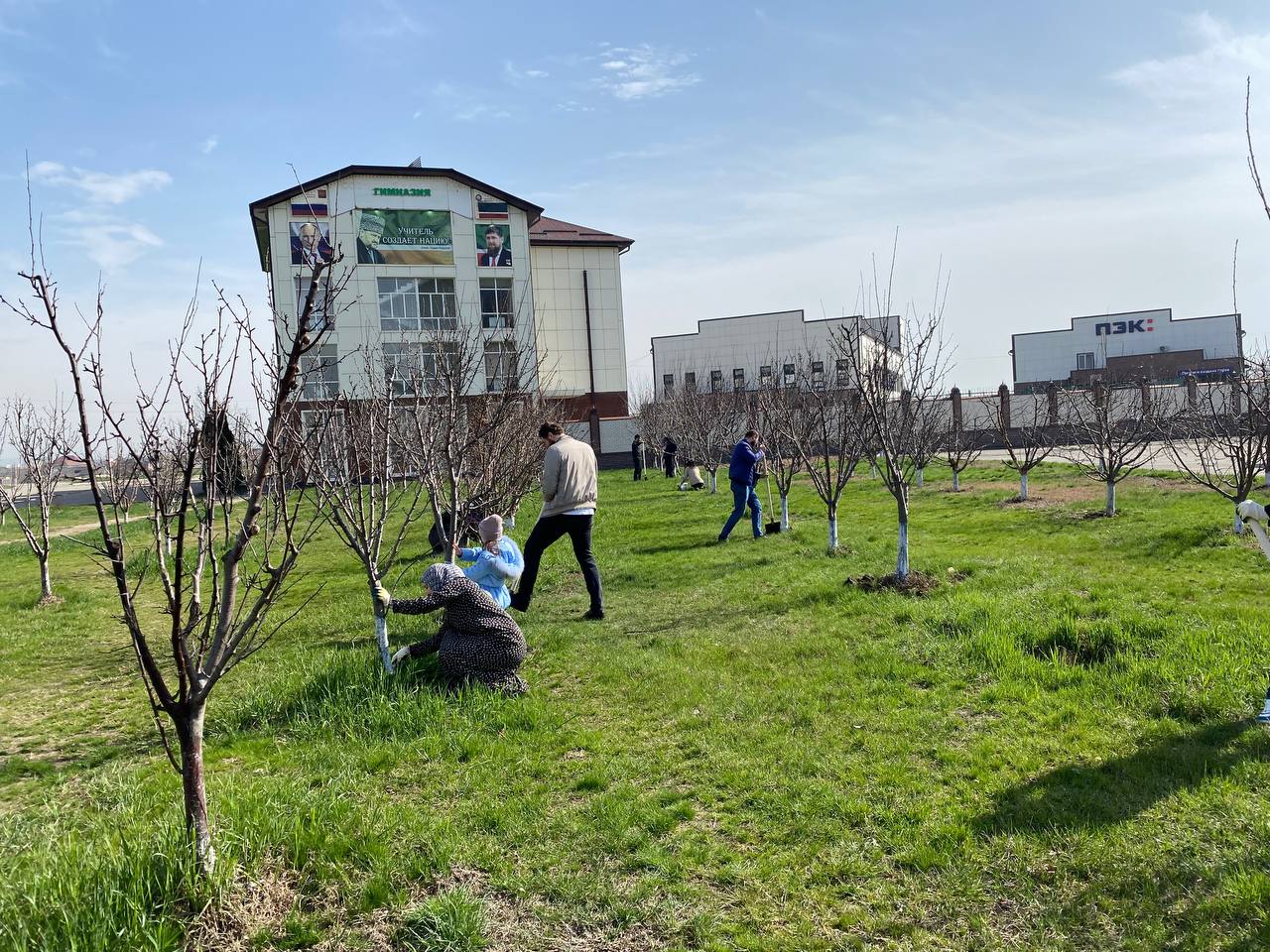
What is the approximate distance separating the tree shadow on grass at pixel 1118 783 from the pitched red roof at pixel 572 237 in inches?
1509

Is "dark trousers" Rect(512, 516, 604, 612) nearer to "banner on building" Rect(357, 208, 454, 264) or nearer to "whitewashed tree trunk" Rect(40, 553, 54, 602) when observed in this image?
"whitewashed tree trunk" Rect(40, 553, 54, 602)

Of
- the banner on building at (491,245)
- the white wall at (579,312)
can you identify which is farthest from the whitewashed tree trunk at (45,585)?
the white wall at (579,312)

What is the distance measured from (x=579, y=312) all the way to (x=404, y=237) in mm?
8765

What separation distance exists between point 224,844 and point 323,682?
239 centimetres

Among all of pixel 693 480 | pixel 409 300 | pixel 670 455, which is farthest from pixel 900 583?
pixel 409 300

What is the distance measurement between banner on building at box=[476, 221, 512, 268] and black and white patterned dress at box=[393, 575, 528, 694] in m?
33.3

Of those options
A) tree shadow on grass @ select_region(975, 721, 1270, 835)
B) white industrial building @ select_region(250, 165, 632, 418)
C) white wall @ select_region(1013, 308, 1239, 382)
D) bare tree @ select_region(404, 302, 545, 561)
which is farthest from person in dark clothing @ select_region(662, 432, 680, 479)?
white wall @ select_region(1013, 308, 1239, 382)

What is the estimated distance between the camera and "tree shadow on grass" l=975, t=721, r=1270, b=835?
10.7 feet

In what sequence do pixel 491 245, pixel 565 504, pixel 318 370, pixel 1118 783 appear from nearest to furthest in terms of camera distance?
1. pixel 318 370
2. pixel 1118 783
3. pixel 565 504
4. pixel 491 245

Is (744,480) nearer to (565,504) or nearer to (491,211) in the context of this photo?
(565,504)

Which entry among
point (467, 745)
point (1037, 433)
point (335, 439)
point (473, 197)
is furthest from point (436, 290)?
point (467, 745)

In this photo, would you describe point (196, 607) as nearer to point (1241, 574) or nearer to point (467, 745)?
point (467, 745)

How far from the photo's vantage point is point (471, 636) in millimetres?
5098

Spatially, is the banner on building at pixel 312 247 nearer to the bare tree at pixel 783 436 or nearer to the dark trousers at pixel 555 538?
the dark trousers at pixel 555 538
